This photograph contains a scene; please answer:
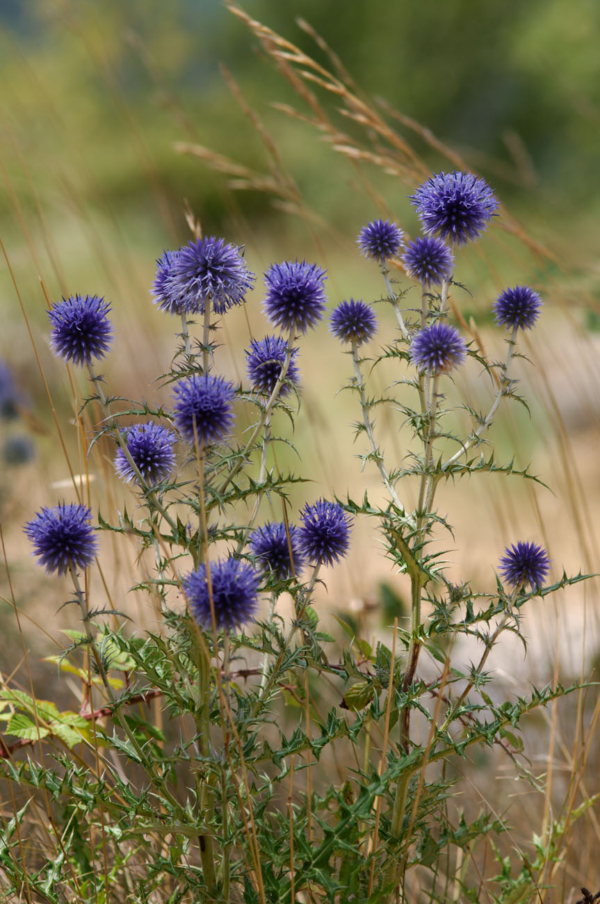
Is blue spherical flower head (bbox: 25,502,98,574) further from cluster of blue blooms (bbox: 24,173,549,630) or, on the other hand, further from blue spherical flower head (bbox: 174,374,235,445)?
blue spherical flower head (bbox: 174,374,235,445)

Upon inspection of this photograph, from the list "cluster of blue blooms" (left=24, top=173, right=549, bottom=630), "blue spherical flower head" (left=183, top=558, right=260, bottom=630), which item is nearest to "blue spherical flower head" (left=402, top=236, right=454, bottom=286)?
"cluster of blue blooms" (left=24, top=173, right=549, bottom=630)

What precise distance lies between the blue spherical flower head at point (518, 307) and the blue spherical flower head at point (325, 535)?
16.4 inches

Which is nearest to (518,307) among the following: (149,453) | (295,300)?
(295,300)

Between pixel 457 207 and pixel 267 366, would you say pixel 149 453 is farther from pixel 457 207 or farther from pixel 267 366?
pixel 457 207

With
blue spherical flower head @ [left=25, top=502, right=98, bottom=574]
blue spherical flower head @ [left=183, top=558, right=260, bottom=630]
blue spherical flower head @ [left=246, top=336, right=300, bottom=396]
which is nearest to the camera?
blue spherical flower head @ [left=183, top=558, right=260, bottom=630]

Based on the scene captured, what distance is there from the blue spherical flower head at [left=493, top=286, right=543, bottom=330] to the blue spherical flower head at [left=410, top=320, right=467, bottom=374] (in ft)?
0.71

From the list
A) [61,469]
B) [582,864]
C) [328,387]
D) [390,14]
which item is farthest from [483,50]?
[582,864]

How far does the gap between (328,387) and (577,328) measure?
5007 mm

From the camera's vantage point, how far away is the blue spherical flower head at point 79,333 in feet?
3.40

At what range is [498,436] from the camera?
589cm

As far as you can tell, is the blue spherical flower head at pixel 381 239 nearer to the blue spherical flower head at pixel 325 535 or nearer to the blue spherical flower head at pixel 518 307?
the blue spherical flower head at pixel 518 307

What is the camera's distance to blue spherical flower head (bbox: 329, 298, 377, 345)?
121cm

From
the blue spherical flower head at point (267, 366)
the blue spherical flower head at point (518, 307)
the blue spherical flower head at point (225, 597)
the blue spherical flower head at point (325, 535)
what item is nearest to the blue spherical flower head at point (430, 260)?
the blue spherical flower head at point (518, 307)

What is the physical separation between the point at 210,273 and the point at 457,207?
1.27 feet
